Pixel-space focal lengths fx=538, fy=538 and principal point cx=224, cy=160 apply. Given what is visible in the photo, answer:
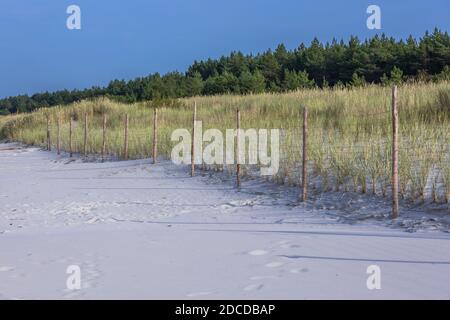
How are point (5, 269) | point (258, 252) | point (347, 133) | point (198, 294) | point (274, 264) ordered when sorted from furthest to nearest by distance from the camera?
point (347, 133) < point (258, 252) < point (5, 269) < point (274, 264) < point (198, 294)

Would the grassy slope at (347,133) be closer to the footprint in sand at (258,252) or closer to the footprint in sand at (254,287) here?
the footprint in sand at (258,252)

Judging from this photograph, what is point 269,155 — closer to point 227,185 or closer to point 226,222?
point 227,185

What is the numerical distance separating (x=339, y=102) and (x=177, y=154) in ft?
18.0

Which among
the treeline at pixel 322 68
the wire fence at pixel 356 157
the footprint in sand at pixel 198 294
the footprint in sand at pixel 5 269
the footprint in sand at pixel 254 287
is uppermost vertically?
the treeline at pixel 322 68

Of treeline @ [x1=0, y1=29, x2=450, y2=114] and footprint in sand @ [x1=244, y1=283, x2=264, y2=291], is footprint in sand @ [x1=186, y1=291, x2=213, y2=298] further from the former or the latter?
treeline @ [x1=0, y1=29, x2=450, y2=114]

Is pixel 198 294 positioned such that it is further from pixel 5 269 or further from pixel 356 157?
pixel 356 157

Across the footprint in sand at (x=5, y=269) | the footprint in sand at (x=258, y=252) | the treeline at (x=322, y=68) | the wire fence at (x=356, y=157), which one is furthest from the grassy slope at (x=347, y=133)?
the treeline at (x=322, y=68)

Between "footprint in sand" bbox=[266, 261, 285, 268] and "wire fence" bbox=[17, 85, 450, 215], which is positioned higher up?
"wire fence" bbox=[17, 85, 450, 215]

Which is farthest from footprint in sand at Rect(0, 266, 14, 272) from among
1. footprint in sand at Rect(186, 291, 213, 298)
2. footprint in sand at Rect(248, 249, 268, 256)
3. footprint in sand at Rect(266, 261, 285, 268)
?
footprint in sand at Rect(266, 261, 285, 268)

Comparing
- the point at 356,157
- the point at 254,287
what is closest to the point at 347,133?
the point at 356,157

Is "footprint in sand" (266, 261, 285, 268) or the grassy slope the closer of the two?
"footprint in sand" (266, 261, 285, 268)

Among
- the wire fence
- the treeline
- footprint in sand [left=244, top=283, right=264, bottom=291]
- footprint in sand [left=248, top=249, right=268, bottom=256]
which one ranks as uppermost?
the treeline

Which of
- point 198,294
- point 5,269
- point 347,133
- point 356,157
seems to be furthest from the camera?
point 347,133

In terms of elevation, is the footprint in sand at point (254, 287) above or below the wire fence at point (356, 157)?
below
